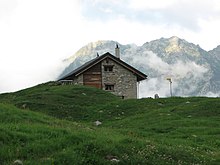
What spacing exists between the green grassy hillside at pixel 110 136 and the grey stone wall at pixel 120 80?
25063mm

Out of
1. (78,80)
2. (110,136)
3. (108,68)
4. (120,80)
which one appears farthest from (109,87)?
(110,136)

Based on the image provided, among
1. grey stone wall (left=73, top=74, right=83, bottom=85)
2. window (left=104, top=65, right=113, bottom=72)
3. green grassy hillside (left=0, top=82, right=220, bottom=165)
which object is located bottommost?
green grassy hillside (left=0, top=82, right=220, bottom=165)

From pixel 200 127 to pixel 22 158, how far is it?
1505 cm

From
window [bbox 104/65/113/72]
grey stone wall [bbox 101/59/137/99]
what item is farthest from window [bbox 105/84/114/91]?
window [bbox 104/65/113/72]

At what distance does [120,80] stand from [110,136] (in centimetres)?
4458

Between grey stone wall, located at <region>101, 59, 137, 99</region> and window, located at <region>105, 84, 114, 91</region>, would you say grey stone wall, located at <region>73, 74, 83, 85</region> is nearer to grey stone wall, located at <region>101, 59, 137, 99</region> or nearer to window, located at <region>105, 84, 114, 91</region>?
grey stone wall, located at <region>101, 59, 137, 99</region>

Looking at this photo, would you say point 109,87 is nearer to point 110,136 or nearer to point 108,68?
point 108,68

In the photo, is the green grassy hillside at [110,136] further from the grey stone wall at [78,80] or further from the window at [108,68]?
the window at [108,68]

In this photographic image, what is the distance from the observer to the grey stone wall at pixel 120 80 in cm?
5966

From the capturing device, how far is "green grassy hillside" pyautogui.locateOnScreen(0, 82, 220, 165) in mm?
11688

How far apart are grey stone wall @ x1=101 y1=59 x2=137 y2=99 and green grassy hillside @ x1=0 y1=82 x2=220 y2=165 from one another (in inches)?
987

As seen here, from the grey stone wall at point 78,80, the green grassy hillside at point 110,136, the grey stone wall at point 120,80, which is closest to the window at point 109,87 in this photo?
the grey stone wall at point 120,80

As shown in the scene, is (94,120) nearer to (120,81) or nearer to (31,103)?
(31,103)

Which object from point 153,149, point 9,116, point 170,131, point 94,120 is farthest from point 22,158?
point 94,120
